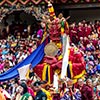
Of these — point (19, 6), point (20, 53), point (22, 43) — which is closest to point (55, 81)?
point (20, 53)

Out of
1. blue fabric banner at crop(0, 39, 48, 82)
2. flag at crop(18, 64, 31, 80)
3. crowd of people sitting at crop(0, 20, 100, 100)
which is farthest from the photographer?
blue fabric banner at crop(0, 39, 48, 82)

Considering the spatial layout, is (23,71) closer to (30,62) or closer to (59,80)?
(30,62)

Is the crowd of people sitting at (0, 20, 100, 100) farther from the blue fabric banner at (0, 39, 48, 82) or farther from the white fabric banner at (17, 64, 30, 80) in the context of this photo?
the blue fabric banner at (0, 39, 48, 82)

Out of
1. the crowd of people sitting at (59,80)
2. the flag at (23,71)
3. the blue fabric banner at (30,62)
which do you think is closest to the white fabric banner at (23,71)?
the flag at (23,71)

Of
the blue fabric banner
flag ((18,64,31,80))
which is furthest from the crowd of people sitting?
the blue fabric banner

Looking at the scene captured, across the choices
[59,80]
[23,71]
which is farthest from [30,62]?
[59,80]

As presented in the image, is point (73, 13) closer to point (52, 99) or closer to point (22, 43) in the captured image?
point (22, 43)

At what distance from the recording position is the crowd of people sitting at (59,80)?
1448 cm

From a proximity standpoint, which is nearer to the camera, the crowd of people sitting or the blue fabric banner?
the crowd of people sitting

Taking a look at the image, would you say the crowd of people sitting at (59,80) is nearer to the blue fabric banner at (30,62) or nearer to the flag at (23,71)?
the flag at (23,71)

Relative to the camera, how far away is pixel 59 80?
16422 millimetres

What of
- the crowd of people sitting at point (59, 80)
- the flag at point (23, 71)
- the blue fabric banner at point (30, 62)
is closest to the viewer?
the crowd of people sitting at point (59, 80)

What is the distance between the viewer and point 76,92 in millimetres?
15969

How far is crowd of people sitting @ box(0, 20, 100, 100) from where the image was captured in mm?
14484
